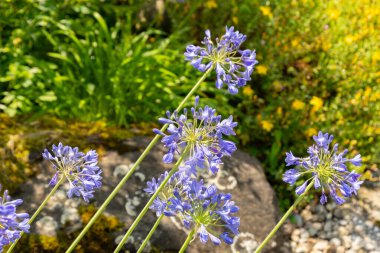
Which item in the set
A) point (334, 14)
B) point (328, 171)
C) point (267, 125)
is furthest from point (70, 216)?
point (334, 14)

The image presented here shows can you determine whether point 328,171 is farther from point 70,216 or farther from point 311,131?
point 311,131

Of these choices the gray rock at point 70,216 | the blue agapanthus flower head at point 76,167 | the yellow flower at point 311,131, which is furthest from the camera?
the yellow flower at point 311,131

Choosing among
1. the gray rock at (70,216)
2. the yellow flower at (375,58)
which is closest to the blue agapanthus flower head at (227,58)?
the gray rock at (70,216)

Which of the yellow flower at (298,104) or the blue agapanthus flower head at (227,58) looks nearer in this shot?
the blue agapanthus flower head at (227,58)

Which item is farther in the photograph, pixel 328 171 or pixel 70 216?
pixel 70 216

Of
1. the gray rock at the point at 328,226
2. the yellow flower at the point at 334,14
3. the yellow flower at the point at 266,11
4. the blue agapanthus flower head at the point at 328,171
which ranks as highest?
the yellow flower at the point at 334,14

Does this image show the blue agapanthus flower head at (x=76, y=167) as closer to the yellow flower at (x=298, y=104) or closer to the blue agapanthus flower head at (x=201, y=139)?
the blue agapanthus flower head at (x=201, y=139)

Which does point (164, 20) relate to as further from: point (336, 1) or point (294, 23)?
point (336, 1)
